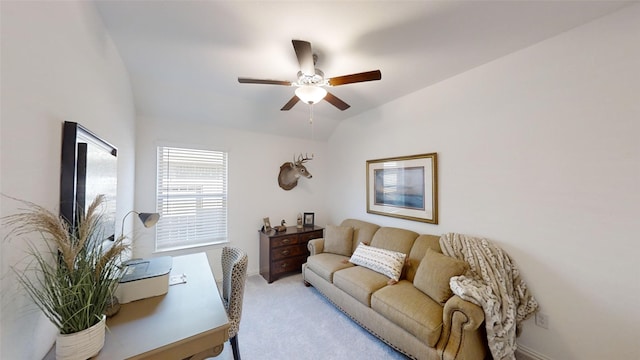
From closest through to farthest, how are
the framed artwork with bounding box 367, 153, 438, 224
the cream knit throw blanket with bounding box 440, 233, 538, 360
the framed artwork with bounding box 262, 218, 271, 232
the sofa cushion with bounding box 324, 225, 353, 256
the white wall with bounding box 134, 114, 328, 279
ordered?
the cream knit throw blanket with bounding box 440, 233, 538, 360
the framed artwork with bounding box 367, 153, 438, 224
the white wall with bounding box 134, 114, 328, 279
the sofa cushion with bounding box 324, 225, 353, 256
the framed artwork with bounding box 262, 218, 271, 232

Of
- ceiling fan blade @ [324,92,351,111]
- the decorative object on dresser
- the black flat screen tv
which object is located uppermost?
ceiling fan blade @ [324,92,351,111]

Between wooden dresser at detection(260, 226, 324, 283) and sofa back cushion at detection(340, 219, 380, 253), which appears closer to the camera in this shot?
sofa back cushion at detection(340, 219, 380, 253)

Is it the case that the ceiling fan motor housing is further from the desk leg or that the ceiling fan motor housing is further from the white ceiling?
the desk leg

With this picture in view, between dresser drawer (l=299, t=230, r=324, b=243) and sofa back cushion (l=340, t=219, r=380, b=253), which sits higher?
sofa back cushion (l=340, t=219, r=380, b=253)

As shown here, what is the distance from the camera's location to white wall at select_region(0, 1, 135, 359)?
73 centimetres

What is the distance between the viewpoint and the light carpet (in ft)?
6.42

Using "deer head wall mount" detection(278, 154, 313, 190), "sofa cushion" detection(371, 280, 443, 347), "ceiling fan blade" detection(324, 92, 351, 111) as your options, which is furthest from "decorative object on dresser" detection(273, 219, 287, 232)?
"ceiling fan blade" detection(324, 92, 351, 111)

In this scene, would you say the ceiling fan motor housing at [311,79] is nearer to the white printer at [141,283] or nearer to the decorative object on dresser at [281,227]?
the white printer at [141,283]

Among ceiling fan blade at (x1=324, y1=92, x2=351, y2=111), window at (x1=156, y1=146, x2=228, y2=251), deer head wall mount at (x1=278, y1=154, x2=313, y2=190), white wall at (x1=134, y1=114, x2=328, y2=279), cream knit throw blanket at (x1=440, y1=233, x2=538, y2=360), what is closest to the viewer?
cream knit throw blanket at (x1=440, y1=233, x2=538, y2=360)

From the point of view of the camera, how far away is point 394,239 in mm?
2791

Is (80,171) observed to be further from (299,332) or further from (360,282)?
(360,282)

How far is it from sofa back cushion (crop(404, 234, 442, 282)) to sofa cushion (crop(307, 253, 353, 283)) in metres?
0.71

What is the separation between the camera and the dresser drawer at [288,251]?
3.36 m

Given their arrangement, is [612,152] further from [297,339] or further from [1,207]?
[1,207]
